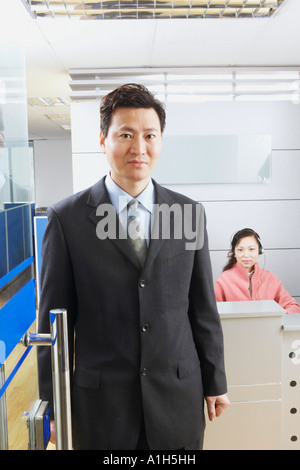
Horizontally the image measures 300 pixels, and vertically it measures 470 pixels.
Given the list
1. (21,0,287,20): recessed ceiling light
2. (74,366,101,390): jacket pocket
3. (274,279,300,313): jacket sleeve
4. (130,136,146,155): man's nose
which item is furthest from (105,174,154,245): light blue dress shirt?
(274,279,300,313): jacket sleeve

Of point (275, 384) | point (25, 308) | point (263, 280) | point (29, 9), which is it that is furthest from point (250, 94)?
point (25, 308)

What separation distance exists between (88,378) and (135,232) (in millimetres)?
460

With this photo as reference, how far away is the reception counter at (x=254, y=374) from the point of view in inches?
87.2

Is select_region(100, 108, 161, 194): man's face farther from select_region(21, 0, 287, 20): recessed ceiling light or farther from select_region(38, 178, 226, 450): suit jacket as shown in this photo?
select_region(21, 0, 287, 20): recessed ceiling light

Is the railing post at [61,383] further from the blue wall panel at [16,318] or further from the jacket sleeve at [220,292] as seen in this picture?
the jacket sleeve at [220,292]

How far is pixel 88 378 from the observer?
4.57ft

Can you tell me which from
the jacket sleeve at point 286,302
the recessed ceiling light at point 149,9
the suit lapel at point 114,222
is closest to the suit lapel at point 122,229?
the suit lapel at point 114,222

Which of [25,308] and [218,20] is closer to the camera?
[25,308]

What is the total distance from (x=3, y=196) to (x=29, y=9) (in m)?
2.61

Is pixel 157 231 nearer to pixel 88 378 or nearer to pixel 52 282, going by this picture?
pixel 52 282

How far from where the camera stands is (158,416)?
4.64 feet

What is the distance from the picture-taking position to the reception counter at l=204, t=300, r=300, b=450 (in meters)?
2.21
